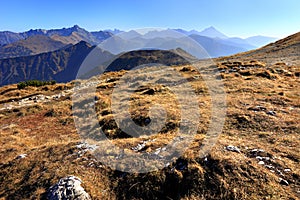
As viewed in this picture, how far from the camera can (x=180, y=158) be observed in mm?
10219

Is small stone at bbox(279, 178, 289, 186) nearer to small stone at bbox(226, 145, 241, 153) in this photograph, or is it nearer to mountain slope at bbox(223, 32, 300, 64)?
small stone at bbox(226, 145, 241, 153)

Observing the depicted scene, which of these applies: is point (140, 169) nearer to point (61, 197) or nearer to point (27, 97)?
point (61, 197)

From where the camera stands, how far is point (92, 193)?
908 cm

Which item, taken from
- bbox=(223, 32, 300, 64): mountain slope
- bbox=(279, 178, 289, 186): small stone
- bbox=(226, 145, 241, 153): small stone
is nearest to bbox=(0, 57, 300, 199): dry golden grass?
bbox=(279, 178, 289, 186): small stone

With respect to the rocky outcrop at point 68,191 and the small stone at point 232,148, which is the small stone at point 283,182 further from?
the rocky outcrop at point 68,191

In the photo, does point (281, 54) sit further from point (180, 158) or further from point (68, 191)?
point (68, 191)

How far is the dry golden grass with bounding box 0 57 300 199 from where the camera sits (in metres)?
8.68

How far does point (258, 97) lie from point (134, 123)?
10.7 meters

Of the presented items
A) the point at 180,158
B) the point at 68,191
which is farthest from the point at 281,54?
the point at 68,191

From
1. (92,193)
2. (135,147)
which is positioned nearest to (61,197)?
(92,193)

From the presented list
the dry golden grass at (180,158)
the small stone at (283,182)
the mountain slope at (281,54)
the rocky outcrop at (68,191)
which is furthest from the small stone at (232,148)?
the mountain slope at (281,54)

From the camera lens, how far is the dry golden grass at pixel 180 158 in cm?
868

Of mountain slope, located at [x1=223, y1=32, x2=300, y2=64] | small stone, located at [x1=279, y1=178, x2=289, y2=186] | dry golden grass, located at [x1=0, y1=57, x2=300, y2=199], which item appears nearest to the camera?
small stone, located at [x1=279, y1=178, x2=289, y2=186]

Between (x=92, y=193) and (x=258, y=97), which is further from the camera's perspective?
(x=258, y=97)
